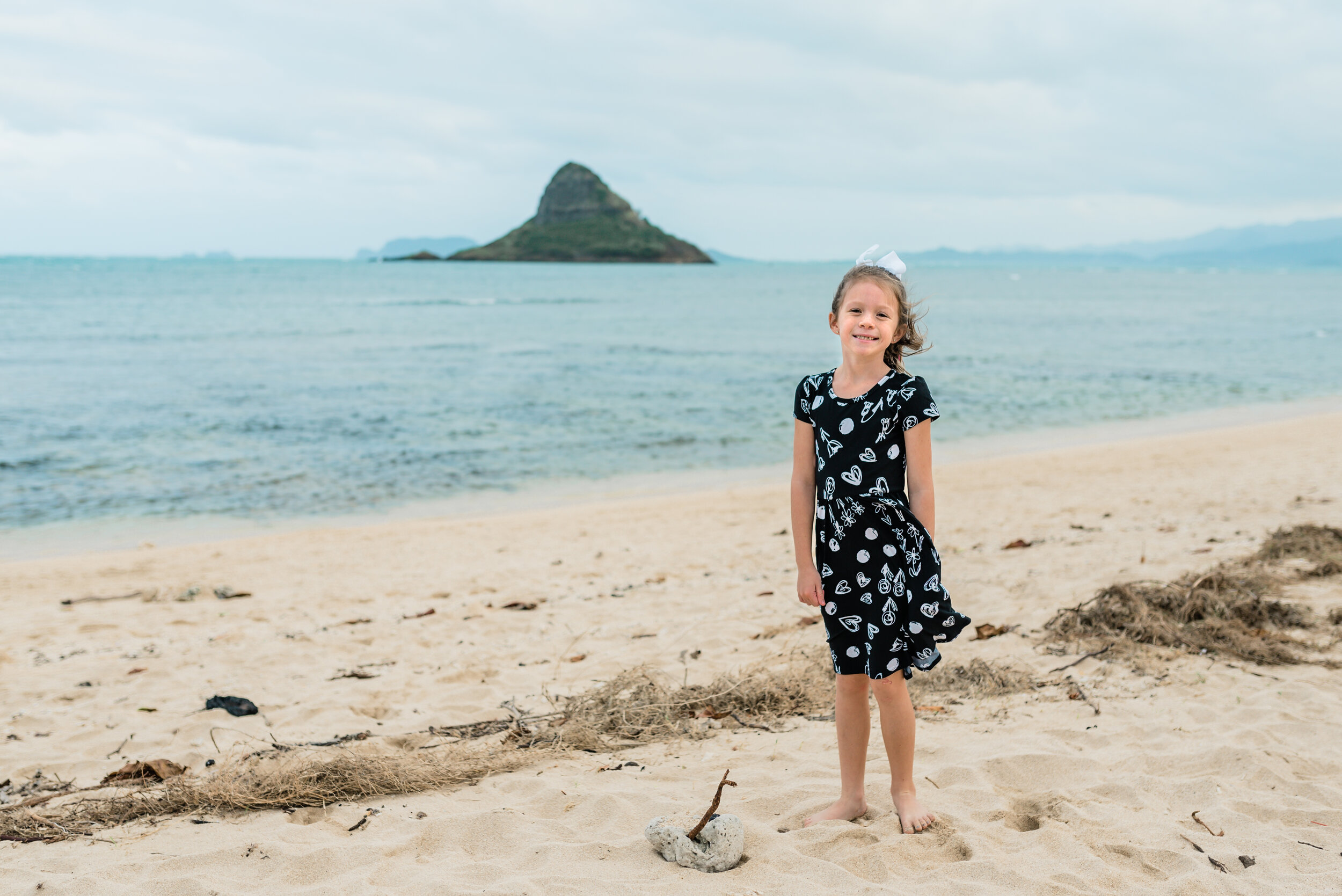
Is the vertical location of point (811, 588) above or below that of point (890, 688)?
above

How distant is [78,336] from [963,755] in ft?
123

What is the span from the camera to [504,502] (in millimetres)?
11398

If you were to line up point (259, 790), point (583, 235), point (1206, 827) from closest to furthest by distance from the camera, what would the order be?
point (1206, 827) → point (259, 790) → point (583, 235)

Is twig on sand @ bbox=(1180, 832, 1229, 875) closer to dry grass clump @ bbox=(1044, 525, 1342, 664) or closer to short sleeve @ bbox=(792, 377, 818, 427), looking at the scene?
short sleeve @ bbox=(792, 377, 818, 427)

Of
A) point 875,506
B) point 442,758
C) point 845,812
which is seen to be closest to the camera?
point 875,506

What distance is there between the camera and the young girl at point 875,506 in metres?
2.78

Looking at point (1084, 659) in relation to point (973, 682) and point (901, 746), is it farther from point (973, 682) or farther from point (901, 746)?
point (901, 746)

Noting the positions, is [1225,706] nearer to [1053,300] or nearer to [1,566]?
[1,566]

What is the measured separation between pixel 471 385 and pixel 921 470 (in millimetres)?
19392

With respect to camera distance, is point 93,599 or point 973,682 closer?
point 973,682

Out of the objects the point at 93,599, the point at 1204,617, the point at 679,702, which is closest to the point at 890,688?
the point at 679,702

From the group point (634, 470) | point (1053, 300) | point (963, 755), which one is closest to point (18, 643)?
point (963, 755)

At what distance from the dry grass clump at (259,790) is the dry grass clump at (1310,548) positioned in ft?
17.7

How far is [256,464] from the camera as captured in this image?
12.9 m
